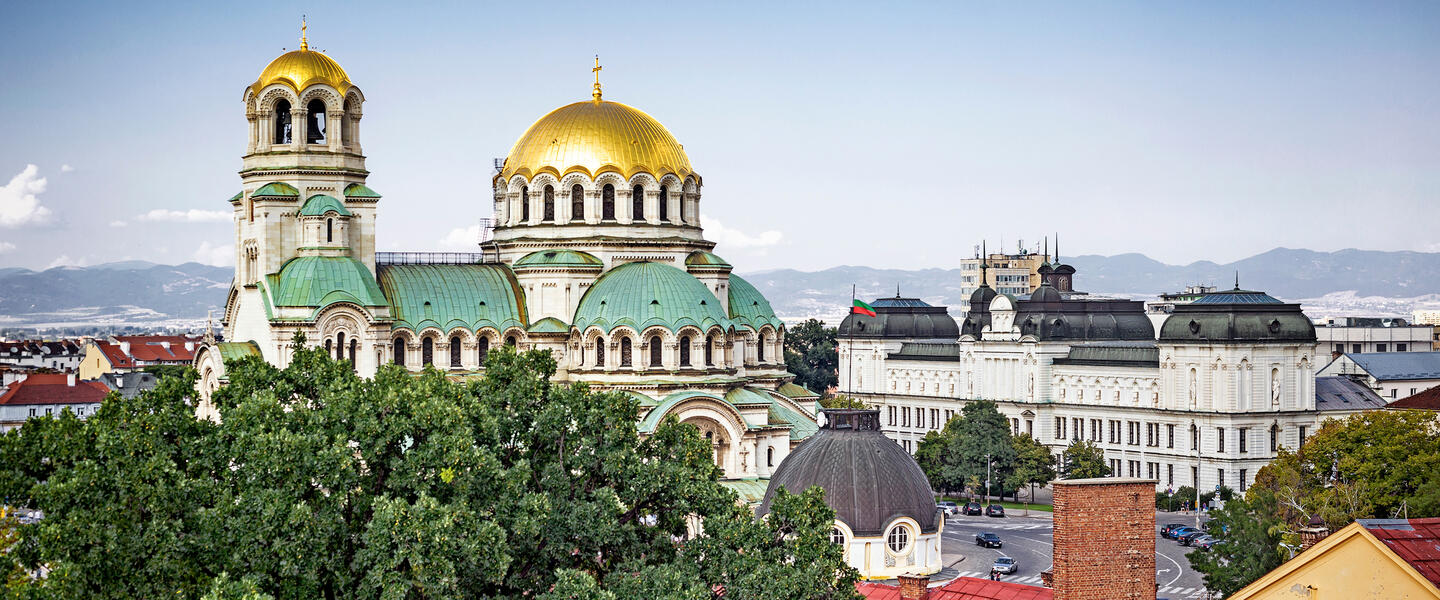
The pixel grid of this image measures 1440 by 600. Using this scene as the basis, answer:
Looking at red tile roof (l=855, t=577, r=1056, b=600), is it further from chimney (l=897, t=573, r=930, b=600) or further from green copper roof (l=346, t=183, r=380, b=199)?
green copper roof (l=346, t=183, r=380, b=199)

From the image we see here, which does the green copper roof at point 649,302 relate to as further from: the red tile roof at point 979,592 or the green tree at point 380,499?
the red tile roof at point 979,592

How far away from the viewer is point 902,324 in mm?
130500

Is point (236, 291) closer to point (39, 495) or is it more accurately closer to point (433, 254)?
point (433, 254)

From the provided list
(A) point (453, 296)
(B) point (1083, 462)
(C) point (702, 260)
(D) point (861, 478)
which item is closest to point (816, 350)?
(B) point (1083, 462)

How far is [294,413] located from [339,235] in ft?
123

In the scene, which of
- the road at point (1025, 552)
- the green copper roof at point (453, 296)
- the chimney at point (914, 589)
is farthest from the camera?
the green copper roof at point (453, 296)

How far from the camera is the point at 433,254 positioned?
8369cm

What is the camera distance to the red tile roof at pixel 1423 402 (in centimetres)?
10006

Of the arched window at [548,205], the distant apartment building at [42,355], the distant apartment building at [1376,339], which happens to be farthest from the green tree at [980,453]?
the distant apartment building at [42,355]

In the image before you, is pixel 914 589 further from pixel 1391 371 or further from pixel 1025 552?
pixel 1391 371

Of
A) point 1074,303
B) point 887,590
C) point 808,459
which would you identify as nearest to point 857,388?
point 1074,303

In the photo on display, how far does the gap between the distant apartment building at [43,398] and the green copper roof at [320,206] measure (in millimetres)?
42881

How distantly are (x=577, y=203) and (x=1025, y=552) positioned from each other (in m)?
27.3

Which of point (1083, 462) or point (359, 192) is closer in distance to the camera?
point (359, 192)
